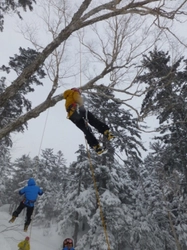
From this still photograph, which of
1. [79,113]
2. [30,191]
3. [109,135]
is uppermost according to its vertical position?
[79,113]

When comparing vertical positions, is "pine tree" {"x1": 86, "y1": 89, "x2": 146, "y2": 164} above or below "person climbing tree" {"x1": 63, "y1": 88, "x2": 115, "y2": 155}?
above

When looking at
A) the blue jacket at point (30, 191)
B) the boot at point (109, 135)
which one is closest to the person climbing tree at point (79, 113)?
the boot at point (109, 135)

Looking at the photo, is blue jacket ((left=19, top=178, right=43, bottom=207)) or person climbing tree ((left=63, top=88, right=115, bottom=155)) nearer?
person climbing tree ((left=63, top=88, right=115, bottom=155))

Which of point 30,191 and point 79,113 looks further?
point 30,191

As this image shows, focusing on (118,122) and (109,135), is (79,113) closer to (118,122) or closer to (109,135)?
(109,135)

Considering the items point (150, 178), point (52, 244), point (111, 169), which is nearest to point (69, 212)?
point (111, 169)

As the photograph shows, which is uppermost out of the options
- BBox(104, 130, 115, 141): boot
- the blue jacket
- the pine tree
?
the pine tree

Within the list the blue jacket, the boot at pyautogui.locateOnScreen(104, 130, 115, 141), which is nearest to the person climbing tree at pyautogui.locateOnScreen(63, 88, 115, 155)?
the boot at pyautogui.locateOnScreen(104, 130, 115, 141)

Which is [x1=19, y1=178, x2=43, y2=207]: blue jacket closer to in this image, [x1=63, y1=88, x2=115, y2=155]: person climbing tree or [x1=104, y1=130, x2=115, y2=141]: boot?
[x1=63, y1=88, x2=115, y2=155]: person climbing tree

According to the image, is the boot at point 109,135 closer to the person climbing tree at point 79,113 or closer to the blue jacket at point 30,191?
the person climbing tree at point 79,113

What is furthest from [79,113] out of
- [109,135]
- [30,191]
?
[30,191]

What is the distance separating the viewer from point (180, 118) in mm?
13008

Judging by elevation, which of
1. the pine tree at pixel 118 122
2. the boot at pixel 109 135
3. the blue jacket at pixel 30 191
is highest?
the pine tree at pixel 118 122

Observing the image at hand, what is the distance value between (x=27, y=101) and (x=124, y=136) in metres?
6.71
